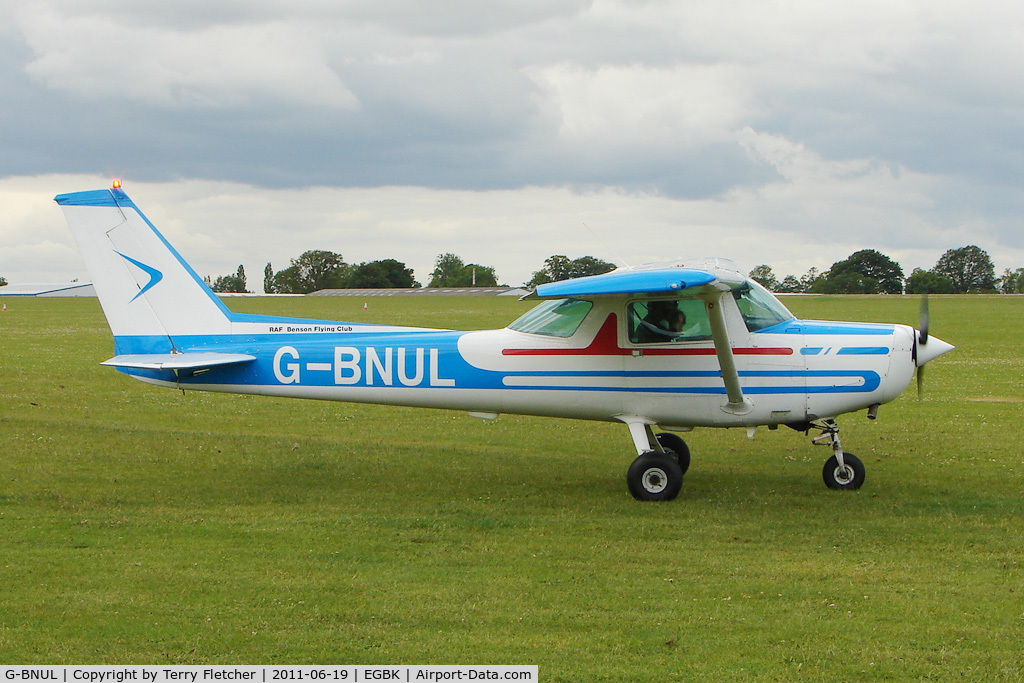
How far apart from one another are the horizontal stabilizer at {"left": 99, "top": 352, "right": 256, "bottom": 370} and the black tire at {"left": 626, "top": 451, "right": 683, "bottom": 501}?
436cm

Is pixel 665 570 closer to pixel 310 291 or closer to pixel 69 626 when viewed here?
pixel 69 626

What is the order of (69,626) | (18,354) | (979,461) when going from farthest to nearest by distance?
(18,354) < (979,461) < (69,626)

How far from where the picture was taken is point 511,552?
25.6 ft

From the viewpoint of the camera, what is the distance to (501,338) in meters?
10.3

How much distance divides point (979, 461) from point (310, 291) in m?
108

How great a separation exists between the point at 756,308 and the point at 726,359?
952 millimetres

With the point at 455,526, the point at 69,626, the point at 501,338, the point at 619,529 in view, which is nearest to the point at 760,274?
the point at 501,338

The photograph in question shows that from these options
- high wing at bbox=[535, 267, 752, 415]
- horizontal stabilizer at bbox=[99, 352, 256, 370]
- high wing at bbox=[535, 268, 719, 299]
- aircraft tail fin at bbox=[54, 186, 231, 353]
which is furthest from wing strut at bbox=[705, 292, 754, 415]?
aircraft tail fin at bbox=[54, 186, 231, 353]

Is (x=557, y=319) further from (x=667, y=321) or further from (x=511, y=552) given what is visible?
(x=511, y=552)

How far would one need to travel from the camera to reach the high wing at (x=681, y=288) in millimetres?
8648

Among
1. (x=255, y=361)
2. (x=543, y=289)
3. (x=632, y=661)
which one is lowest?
(x=632, y=661)

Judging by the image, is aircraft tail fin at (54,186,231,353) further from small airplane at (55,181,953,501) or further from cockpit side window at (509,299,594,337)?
cockpit side window at (509,299,594,337)
